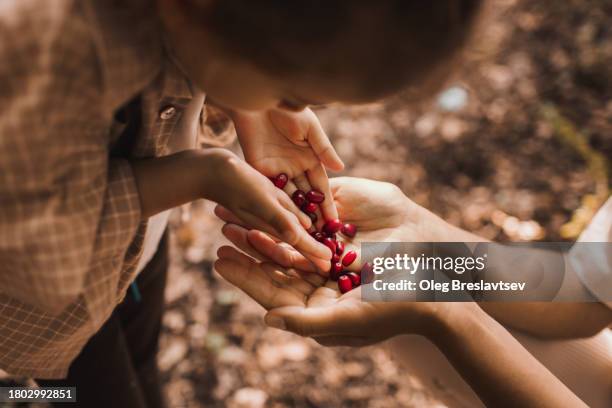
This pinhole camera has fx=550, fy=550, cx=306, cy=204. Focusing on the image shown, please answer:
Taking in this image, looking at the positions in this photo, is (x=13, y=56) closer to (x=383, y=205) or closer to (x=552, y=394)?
(x=383, y=205)

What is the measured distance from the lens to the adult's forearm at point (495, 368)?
1557 mm

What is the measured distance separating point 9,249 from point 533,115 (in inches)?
130

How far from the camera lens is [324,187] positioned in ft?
6.16

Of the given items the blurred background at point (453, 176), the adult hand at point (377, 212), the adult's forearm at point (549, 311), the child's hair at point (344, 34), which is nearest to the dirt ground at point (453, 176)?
the blurred background at point (453, 176)

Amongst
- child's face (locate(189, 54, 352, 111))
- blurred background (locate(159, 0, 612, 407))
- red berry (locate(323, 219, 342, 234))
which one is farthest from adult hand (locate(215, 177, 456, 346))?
blurred background (locate(159, 0, 612, 407))

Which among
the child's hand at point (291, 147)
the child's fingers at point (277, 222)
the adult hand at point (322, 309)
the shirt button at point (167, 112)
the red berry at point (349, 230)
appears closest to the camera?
the shirt button at point (167, 112)

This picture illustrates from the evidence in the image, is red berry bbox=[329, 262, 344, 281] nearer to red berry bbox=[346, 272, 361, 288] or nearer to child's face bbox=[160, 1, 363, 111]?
red berry bbox=[346, 272, 361, 288]

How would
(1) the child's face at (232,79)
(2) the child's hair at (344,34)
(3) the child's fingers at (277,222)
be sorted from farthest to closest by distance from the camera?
1. (3) the child's fingers at (277,222)
2. (1) the child's face at (232,79)
3. (2) the child's hair at (344,34)

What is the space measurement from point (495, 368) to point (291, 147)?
92cm

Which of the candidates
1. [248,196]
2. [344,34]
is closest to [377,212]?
[248,196]

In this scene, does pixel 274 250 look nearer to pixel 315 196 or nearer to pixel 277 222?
pixel 315 196

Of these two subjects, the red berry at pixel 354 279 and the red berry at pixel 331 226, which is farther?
the red berry at pixel 331 226

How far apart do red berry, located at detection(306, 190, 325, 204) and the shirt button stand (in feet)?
2.21

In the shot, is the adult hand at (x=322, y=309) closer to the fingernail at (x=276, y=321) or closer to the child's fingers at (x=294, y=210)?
the fingernail at (x=276, y=321)
